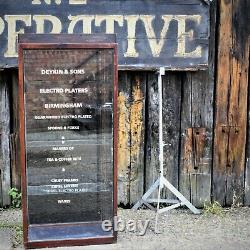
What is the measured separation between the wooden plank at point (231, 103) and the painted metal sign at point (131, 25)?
219mm

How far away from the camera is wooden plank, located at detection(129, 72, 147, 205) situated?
4.45 m

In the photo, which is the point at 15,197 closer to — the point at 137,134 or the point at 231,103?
the point at 137,134

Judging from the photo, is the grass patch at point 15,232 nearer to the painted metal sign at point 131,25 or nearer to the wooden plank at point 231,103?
the painted metal sign at point 131,25

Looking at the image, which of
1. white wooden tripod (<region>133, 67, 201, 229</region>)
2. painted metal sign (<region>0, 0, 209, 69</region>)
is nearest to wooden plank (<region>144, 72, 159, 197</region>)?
white wooden tripod (<region>133, 67, 201, 229</region>)

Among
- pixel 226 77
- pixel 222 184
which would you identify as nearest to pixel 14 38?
pixel 226 77

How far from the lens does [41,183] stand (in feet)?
12.2

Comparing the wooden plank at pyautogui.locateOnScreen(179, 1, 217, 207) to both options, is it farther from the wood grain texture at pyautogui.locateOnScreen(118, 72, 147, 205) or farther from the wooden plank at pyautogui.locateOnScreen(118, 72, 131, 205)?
the wooden plank at pyautogui.locateOnScreen(118, 72, 131, 205)

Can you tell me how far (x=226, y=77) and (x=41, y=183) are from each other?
1.91 m

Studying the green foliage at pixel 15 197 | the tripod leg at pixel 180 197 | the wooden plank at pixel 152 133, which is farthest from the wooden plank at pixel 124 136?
the green foliage at pixel 15 197

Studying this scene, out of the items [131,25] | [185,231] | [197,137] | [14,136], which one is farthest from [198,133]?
[14,136]

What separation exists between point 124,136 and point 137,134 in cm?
12

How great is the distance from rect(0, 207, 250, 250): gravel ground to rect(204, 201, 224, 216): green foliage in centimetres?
4

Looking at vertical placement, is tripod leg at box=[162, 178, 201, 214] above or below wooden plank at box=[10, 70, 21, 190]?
below

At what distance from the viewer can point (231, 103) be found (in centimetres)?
451
